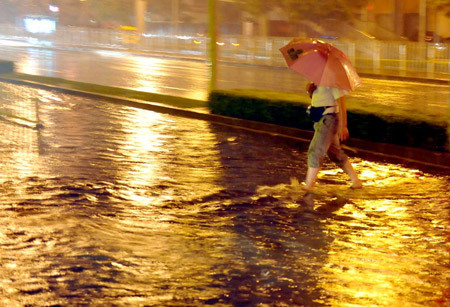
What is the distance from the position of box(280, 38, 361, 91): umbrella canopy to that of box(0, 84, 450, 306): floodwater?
52.4 inches

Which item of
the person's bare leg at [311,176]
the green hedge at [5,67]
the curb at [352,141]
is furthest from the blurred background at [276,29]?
the person's bare leg at [311,176]

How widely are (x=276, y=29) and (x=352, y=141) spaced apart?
42.0 meters

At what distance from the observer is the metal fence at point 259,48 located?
103ft

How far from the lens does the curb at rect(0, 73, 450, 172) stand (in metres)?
10.5

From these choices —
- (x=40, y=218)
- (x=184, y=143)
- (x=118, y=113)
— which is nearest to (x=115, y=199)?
(x=40, y=218)

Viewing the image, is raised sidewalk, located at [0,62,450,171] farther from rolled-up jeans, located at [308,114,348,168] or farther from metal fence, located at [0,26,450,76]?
metal fence, located at [0,26,450,76]

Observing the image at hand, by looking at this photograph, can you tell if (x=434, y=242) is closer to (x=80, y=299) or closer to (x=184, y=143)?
(x=80, y=299)

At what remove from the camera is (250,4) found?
42625 millimetres

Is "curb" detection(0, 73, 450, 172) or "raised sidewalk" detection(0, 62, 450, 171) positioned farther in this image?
"raised sidewalk" detection(0, 62, 450, 171)

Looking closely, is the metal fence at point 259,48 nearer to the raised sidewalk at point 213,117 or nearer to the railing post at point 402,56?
the railing post at point 402,56

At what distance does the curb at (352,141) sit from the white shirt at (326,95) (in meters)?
2.58

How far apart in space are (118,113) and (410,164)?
730 centimetres

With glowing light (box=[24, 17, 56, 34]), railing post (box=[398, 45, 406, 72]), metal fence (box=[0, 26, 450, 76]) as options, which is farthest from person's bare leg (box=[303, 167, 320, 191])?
glowing light (box=[24, 17, 56, 34])

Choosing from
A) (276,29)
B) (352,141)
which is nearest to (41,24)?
(276,29)
